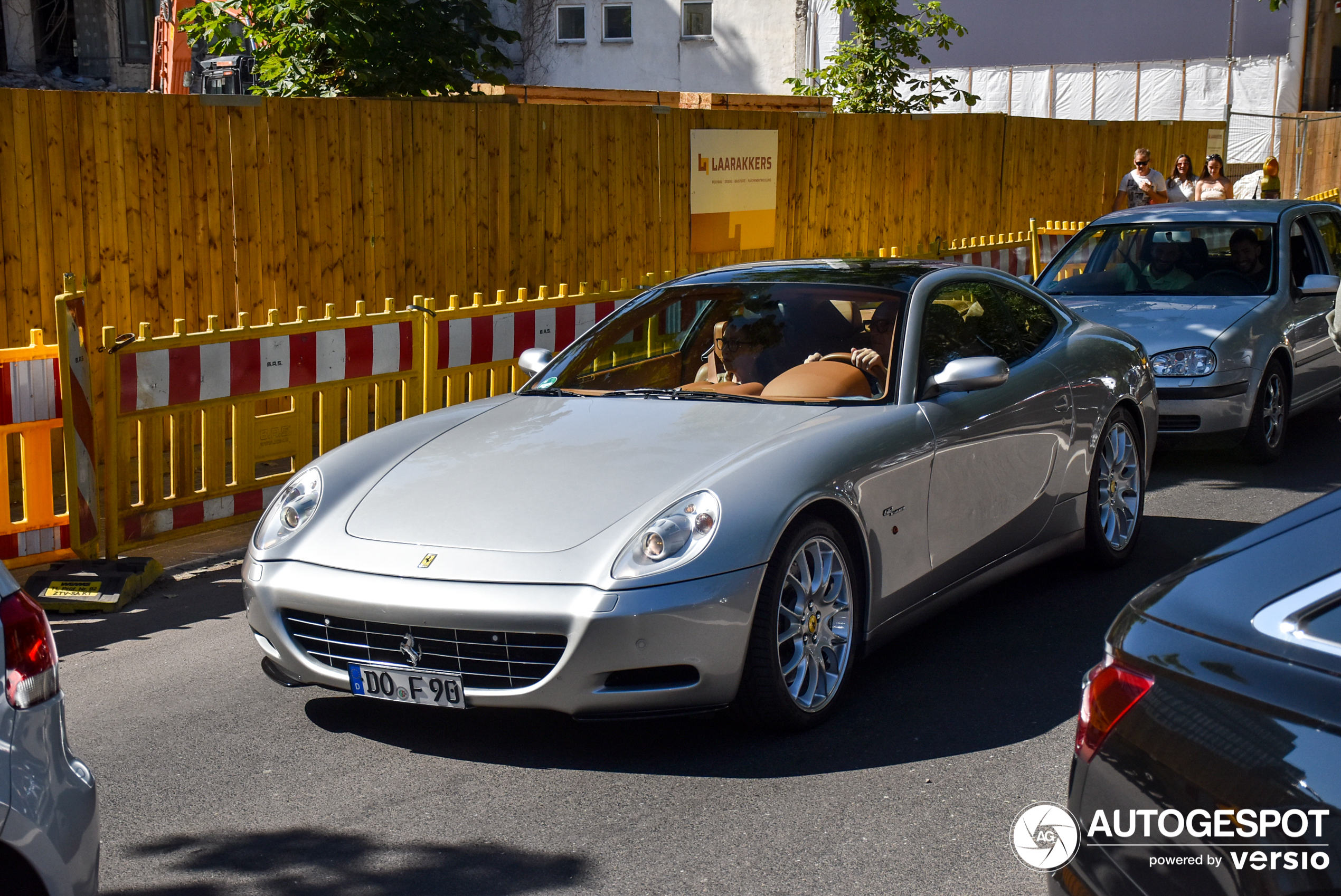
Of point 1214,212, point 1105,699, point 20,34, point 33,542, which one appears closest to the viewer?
point 1105,699

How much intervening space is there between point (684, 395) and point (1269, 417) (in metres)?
5.32

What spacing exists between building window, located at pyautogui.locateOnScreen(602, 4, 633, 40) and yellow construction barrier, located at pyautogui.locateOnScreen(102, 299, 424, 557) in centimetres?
2898

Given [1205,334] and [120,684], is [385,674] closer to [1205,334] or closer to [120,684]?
[120,684]

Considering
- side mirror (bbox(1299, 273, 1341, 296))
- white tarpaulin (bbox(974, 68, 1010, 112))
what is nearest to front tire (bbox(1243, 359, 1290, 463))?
side mirror (bbox(1299, 273, 1341, 296))

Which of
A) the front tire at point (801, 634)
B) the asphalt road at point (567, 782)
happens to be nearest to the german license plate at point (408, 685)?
the asphalt road at point (567, 782)

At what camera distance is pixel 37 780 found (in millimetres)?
2709

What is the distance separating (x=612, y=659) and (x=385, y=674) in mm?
735

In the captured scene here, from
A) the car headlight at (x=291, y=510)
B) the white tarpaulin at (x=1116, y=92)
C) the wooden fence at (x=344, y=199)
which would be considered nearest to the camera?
the car headlight at (x=291, y=510)

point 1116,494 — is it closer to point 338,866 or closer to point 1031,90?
point 338,866

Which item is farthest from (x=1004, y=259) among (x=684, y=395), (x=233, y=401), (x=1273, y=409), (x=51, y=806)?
(x=51, y=806)

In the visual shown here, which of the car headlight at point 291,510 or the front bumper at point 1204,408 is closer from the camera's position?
the car headlight at point 291,510

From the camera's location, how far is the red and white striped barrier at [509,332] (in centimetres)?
862

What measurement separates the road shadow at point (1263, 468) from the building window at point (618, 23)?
27.7 m

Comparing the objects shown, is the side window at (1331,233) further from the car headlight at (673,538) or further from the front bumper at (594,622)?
the front bumper at (594,622)
